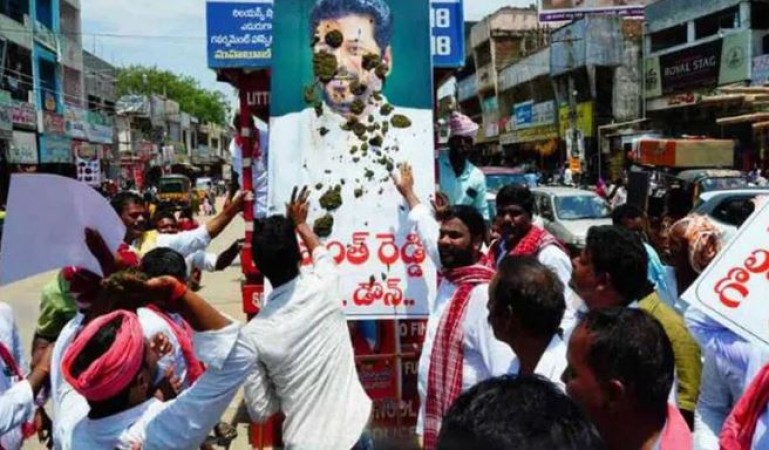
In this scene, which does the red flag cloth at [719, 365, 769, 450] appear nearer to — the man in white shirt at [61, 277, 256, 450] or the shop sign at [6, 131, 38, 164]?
the man in white shirt at [61, 277, 256, 450]

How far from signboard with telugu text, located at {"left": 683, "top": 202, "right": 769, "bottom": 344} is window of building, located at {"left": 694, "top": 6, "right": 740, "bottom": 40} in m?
25.6

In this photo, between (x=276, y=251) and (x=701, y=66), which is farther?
(x=701, y=66)

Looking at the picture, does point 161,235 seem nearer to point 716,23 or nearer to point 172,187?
point 716,23

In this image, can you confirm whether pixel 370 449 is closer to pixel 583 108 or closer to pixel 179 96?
pixel 583 108

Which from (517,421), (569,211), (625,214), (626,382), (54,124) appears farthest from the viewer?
(54,124)

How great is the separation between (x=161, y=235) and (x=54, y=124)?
33.7 m

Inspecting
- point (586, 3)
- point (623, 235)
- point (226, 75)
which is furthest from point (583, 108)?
point (623, 235)

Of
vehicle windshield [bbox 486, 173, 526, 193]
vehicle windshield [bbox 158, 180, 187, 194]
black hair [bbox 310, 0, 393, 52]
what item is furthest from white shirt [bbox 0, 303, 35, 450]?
vehicle windshield [bbox 158, 180, 187, 194]

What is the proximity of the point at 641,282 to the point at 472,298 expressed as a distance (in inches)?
25.1

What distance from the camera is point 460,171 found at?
5906 millimetres

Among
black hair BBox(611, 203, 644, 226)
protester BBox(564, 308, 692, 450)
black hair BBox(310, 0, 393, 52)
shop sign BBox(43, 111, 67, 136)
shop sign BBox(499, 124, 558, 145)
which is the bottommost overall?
protester BBox(564, 308, 692, 450)

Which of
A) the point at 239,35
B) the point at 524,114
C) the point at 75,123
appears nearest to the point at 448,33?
the point at 239,35

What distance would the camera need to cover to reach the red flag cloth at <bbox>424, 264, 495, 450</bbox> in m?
3.28

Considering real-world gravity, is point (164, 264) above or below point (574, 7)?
below
